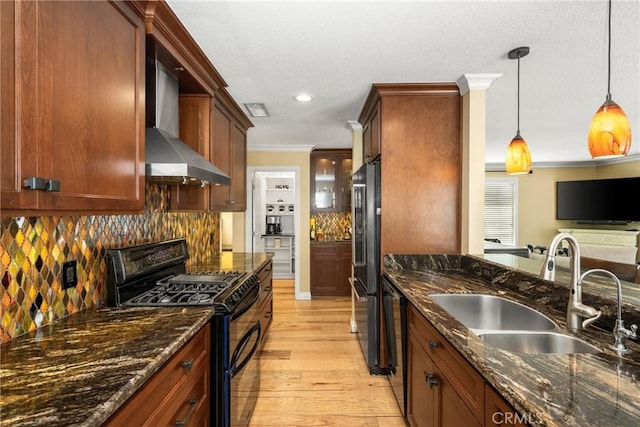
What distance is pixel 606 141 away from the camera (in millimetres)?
1645

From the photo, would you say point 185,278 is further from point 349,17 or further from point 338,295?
point 338,295

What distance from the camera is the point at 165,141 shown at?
71.4 inches

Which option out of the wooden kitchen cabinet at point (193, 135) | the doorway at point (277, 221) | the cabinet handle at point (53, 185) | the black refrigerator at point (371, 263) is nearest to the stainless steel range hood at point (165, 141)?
the wooden kitchen cabinet at point (193, 135)

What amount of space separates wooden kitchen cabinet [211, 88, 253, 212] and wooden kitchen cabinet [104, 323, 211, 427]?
1.41 m

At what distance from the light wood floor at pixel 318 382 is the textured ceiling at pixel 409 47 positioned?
2410mm

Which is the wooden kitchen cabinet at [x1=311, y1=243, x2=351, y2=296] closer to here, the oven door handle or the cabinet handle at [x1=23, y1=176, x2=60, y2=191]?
the oven door handle

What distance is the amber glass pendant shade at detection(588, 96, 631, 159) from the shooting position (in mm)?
1612

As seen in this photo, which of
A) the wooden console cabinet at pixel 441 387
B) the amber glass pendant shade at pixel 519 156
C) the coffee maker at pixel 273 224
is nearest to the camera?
the wooden console cabinet at pixel 441 387

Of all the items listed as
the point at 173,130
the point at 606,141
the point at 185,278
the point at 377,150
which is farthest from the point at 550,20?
the point at 185,278

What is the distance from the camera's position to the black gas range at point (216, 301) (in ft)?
5.29

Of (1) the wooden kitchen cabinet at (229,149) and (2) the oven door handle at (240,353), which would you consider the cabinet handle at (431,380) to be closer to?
(2) the oven door handle at (240,353)

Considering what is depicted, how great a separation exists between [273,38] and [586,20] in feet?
5.61

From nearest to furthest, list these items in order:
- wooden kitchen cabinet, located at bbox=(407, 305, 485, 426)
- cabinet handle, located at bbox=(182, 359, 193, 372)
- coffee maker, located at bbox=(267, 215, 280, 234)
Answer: wooden kitchen cabinet, located at bbox=(407, 305, 485, 426) → cabinet handle, located at bbox=(182, 359, 193, 372) → coffee maker, located at bbox=(267, 215, 280, 234)

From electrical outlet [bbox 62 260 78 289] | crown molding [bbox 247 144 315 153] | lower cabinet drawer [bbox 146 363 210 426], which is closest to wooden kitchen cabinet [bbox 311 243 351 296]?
crown molding [bbox 247 144 315 153]
